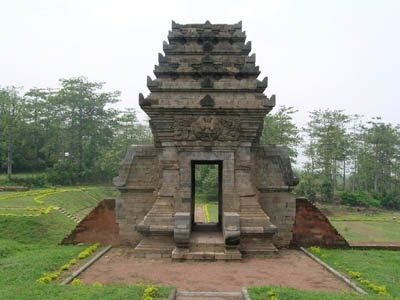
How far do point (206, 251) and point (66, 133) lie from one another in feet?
145

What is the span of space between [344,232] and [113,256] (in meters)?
14.1

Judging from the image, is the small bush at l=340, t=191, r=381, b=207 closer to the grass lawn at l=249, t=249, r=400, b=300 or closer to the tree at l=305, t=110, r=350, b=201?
the tree at l=305, t=110, r=350, b=201

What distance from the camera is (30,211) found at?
23.0 meters

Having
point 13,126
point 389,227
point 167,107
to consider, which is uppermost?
point 13,126

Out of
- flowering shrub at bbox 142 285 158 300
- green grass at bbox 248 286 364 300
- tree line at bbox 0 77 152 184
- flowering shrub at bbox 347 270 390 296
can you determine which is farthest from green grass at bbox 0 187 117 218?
flowering shrub at bbox 347 270 390 296

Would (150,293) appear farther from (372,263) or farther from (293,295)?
(372,263)

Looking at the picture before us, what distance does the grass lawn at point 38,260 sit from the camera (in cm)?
771

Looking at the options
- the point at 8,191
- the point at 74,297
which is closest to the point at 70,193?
the point at 8,191

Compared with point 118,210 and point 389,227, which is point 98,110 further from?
point 118,210

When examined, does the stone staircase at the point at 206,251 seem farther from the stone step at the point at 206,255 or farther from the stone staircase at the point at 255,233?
the stone staircase at the point at 255,233

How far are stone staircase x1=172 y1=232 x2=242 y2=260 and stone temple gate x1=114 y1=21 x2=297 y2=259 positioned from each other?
0.03 m

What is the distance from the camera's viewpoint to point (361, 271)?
33.5 ft

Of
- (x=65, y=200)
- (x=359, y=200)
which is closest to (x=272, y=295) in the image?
(x=65, y=200)

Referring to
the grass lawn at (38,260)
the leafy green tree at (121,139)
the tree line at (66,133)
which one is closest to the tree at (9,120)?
the tree line at (66,133)
